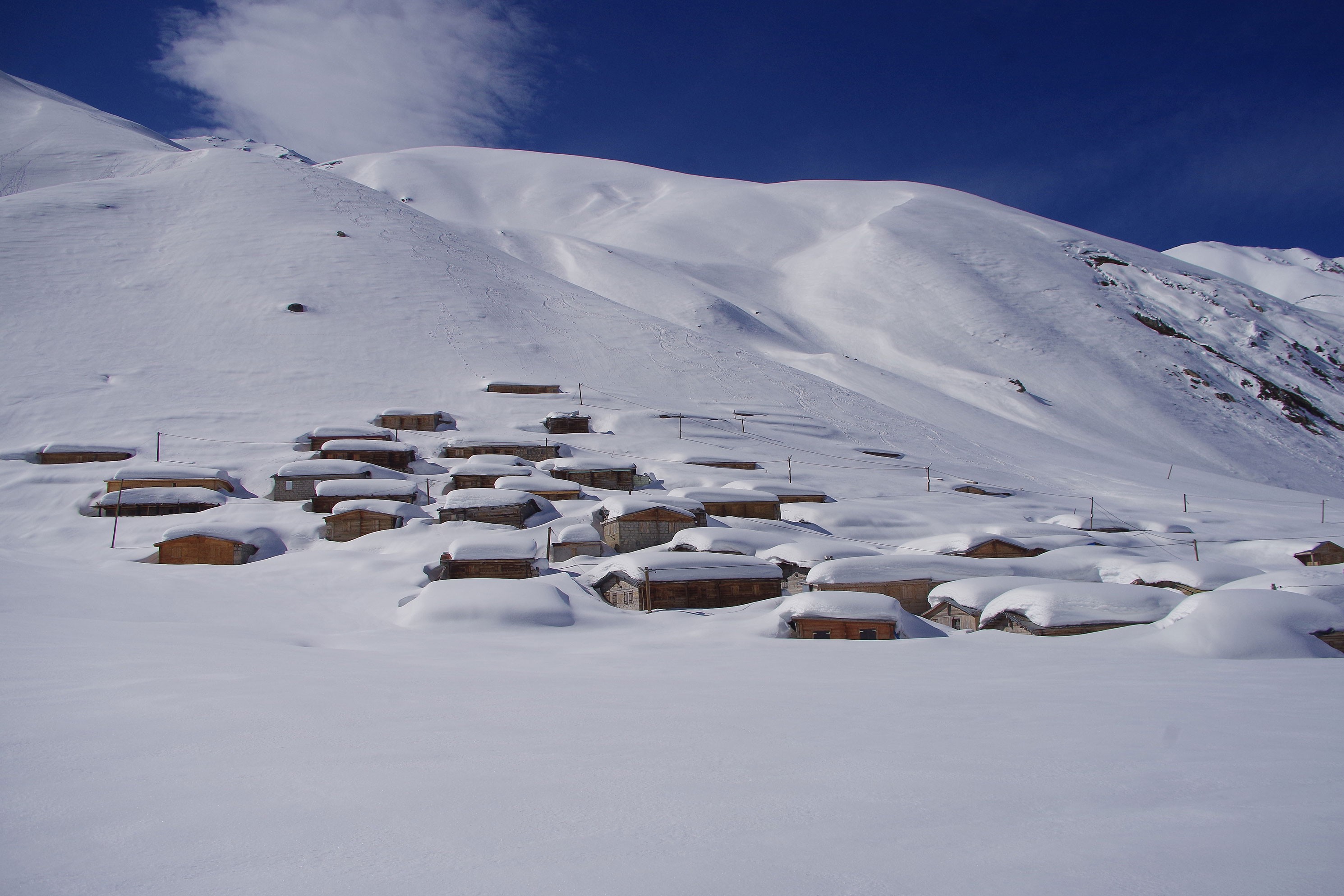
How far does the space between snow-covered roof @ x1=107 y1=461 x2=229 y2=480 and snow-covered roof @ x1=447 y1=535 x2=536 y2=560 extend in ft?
52.3

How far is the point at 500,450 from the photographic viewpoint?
40375mm

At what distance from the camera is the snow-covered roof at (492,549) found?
21.9 m

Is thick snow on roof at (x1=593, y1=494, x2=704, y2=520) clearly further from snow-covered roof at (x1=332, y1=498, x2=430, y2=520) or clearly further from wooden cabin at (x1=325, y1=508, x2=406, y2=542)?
wooden cabin at (x1=325, y1=508, x2=406, y2=542)

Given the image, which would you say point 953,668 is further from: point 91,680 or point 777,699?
point 91,680

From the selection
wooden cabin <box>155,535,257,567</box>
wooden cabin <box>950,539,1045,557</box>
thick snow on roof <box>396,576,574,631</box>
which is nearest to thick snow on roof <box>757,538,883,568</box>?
wooden cabin <box>950,539,1045,557</box>

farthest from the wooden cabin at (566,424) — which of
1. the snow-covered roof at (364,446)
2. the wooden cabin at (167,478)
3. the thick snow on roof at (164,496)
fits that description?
the thick snow on roof at (164,496)

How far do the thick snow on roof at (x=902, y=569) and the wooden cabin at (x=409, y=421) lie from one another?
98.2 feet

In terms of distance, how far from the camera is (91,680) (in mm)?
6137

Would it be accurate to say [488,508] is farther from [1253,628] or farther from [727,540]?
[1253,628]

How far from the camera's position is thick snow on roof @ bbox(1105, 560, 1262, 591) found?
21.2 meters

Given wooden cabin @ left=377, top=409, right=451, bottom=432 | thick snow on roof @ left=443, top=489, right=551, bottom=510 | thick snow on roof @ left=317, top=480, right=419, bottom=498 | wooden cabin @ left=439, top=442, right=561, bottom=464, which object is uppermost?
wooden cabin @ left=377, top=409, right=451, bottom=432

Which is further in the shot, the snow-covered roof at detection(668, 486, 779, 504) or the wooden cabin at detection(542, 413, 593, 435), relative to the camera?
the wooden cabin at detection(542, 413, 593, 435)

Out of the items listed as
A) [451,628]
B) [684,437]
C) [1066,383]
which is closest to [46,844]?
[451,628]

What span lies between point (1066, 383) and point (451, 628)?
8291 cm
